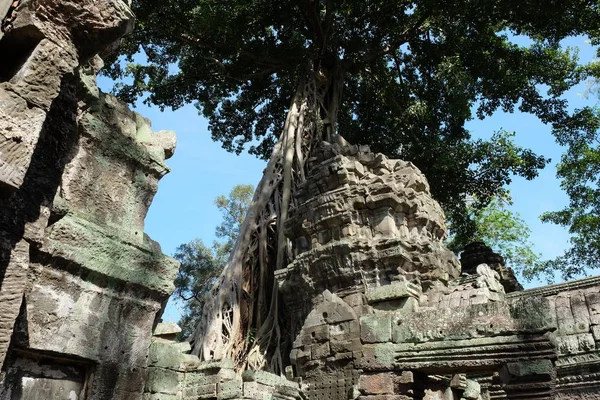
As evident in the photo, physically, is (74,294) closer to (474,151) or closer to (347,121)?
(474,151)

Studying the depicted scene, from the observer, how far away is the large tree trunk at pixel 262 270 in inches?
393

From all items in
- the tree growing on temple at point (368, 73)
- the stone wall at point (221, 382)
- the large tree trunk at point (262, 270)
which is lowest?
the stone wall at point (221, 382)

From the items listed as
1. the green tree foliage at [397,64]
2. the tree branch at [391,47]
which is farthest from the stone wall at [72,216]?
the tree branch at [391,47]

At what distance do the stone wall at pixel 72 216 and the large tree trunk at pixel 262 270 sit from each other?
6.35 metres

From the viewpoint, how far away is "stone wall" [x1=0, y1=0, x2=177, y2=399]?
2.48 meters

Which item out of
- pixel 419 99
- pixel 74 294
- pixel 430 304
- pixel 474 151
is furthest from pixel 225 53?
pixel 74 294

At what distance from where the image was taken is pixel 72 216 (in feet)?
10.7

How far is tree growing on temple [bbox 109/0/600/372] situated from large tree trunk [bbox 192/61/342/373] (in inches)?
1.8

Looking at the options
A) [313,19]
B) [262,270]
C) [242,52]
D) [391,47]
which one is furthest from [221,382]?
[391,47]

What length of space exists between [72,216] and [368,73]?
14492mm

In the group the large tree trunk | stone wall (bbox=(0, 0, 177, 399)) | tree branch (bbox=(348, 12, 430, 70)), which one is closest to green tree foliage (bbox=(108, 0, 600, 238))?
tree branch (bbox=(348, 12, 430, 70))

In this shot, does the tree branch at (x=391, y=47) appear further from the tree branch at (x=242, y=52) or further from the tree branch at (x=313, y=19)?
the tree branch at (x=242, y=52)

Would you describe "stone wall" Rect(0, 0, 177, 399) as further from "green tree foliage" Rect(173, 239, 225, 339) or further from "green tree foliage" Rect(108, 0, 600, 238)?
"green tree foliage" Rect(173, 239, 225, 339)

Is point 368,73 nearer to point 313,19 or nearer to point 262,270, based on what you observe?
point 313,19
